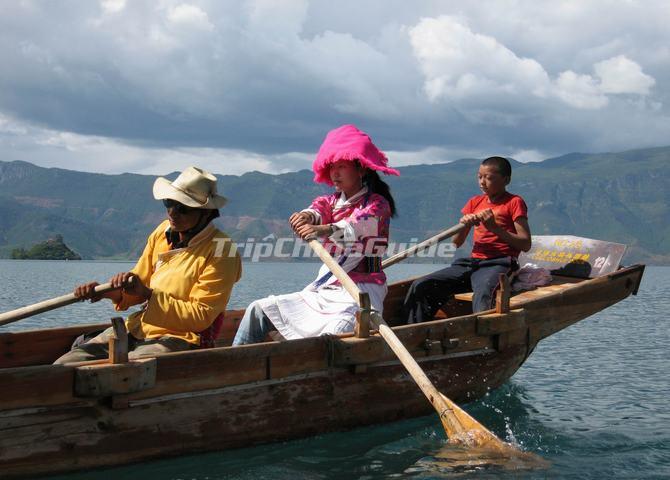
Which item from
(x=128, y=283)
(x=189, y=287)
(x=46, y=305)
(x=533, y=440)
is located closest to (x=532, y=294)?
(x=533, y=440)

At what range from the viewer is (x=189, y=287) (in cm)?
581

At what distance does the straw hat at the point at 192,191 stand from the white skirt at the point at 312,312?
118cm

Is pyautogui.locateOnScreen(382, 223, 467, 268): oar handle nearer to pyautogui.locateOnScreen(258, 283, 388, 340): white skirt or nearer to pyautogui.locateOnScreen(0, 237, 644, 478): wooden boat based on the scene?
pyautogui.locateOnScreen(0, 237, 644, 478): wooden boat

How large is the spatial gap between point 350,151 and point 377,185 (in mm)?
494

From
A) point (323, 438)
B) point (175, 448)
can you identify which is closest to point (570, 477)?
point (323, 438)

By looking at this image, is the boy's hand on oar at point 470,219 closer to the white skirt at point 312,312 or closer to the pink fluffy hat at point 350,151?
the pink fluffy hat at point 350,151

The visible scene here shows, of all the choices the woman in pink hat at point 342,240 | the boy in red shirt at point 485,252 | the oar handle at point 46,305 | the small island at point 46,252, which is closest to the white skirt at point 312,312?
the woman in pink hat at point 342,240

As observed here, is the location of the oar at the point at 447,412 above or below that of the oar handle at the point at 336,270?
below

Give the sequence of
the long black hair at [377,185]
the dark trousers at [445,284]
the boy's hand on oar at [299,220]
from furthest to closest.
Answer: the dark trousers at [445,284]
the long black hair at [377,185]
the boy's hand on oar at [299,220]

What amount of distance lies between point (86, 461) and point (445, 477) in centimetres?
282

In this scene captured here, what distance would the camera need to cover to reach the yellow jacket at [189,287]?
5.69 m

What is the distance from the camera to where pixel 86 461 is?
5266 millimetres

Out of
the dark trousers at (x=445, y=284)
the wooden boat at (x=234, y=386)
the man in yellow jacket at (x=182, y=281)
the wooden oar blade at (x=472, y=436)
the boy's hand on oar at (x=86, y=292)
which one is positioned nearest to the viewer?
the wooden boat at (x=234, y=386)

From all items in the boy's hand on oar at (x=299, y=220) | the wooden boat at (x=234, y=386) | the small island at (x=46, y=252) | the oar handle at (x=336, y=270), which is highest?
the small island at (x=46, y=252)
